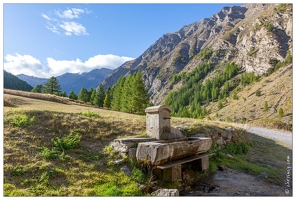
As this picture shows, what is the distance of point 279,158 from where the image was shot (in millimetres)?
15930

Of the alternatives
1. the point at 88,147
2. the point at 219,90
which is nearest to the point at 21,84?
the point at 219,90

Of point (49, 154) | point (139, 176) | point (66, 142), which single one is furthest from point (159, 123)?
point (49, 154)

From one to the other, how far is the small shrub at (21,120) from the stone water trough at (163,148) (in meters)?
4.85

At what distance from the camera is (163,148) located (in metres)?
8.88

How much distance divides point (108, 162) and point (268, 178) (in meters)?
8.08

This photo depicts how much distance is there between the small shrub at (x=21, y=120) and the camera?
457 inches

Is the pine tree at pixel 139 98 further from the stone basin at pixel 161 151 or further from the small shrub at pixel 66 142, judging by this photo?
the stone basin at pixel 161 151

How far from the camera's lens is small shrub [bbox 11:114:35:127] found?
1162 cm

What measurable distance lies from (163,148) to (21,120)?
8.02 m

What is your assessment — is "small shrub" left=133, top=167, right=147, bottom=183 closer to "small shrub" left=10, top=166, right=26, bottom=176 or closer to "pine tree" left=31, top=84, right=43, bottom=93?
"small shrub" left=10, top=166, right=26, bottom=176

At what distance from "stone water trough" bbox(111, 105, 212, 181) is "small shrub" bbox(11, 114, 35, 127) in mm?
4851

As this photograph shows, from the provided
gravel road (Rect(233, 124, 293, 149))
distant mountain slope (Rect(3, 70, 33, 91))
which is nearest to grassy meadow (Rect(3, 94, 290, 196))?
gravel road (Rect(233, 124, 293, 149))

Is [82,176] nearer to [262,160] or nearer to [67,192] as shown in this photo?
[67,192]

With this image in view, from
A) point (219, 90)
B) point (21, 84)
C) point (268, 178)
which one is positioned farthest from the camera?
point (219, 90)
